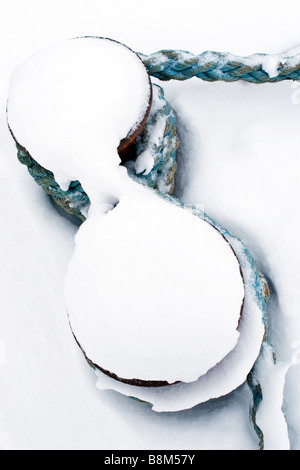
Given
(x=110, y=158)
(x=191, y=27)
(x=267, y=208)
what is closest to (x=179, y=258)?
(x=110, y=158)

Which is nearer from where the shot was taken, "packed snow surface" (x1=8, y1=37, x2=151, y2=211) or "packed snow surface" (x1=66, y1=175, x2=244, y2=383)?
"packed snow surface" (x1=66, y1=175, x2=244, y2=383)

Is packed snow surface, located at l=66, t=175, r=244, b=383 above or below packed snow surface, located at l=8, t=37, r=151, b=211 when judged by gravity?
below

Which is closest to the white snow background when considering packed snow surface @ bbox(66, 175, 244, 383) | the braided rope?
the braided rope

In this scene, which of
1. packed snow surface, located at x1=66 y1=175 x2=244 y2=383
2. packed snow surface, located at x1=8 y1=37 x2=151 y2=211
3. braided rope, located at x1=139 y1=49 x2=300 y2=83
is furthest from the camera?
braided rope, located at x1=139 y1=49 x2=300 y2=83

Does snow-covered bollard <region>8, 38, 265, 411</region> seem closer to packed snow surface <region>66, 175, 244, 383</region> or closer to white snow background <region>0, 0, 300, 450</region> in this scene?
packed snow surface <region>66, 175, 244, 383</region>

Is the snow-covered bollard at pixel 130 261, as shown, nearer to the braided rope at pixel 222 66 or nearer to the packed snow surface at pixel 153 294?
the packed snow surface at pixel 153 294

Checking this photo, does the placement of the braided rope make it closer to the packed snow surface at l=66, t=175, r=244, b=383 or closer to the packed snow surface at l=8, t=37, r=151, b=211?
the packed snow surface at l=8, t=37, r=151, b=211

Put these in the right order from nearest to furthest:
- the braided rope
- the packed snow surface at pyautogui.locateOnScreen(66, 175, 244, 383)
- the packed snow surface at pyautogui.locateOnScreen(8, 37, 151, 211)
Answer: the packed snow surface at pyautogui.locateOnScreen(66, 175, 244, 383)
the packed snow surface at pyautogui.locateOnScreen(8, 37, 151, 211)
the braided rope
